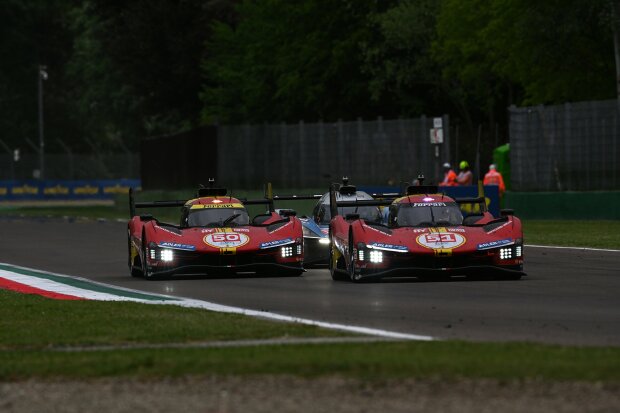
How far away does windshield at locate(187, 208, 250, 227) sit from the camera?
79.2ft

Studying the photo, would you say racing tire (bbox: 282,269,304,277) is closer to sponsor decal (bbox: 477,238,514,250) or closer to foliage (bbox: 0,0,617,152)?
sponsor decal (bbox: 477,238,514,250)

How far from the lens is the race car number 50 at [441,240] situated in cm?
2131

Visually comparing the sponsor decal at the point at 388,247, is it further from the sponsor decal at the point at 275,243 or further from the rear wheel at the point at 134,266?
the rear wheel at the point at 134,266

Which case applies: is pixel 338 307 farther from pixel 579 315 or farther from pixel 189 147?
pixel 189 147

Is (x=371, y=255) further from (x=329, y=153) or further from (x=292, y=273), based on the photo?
(x=329, y=153)

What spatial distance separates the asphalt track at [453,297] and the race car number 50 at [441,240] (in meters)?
0.48

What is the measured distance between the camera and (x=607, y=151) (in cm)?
4059

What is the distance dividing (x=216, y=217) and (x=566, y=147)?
18.9m

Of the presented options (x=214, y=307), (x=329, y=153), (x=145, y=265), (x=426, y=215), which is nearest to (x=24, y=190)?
(x=329, y=153)

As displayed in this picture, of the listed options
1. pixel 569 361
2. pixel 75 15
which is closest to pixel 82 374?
pixel 569 361

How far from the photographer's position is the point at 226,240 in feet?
75.8

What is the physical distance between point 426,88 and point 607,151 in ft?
84.7

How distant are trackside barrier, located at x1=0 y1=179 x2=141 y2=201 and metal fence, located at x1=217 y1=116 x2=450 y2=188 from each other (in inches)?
1660

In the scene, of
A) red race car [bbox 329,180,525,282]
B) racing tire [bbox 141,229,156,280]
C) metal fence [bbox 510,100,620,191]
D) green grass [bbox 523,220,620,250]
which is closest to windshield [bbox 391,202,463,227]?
red race car [bbox 329,180,525,282]
